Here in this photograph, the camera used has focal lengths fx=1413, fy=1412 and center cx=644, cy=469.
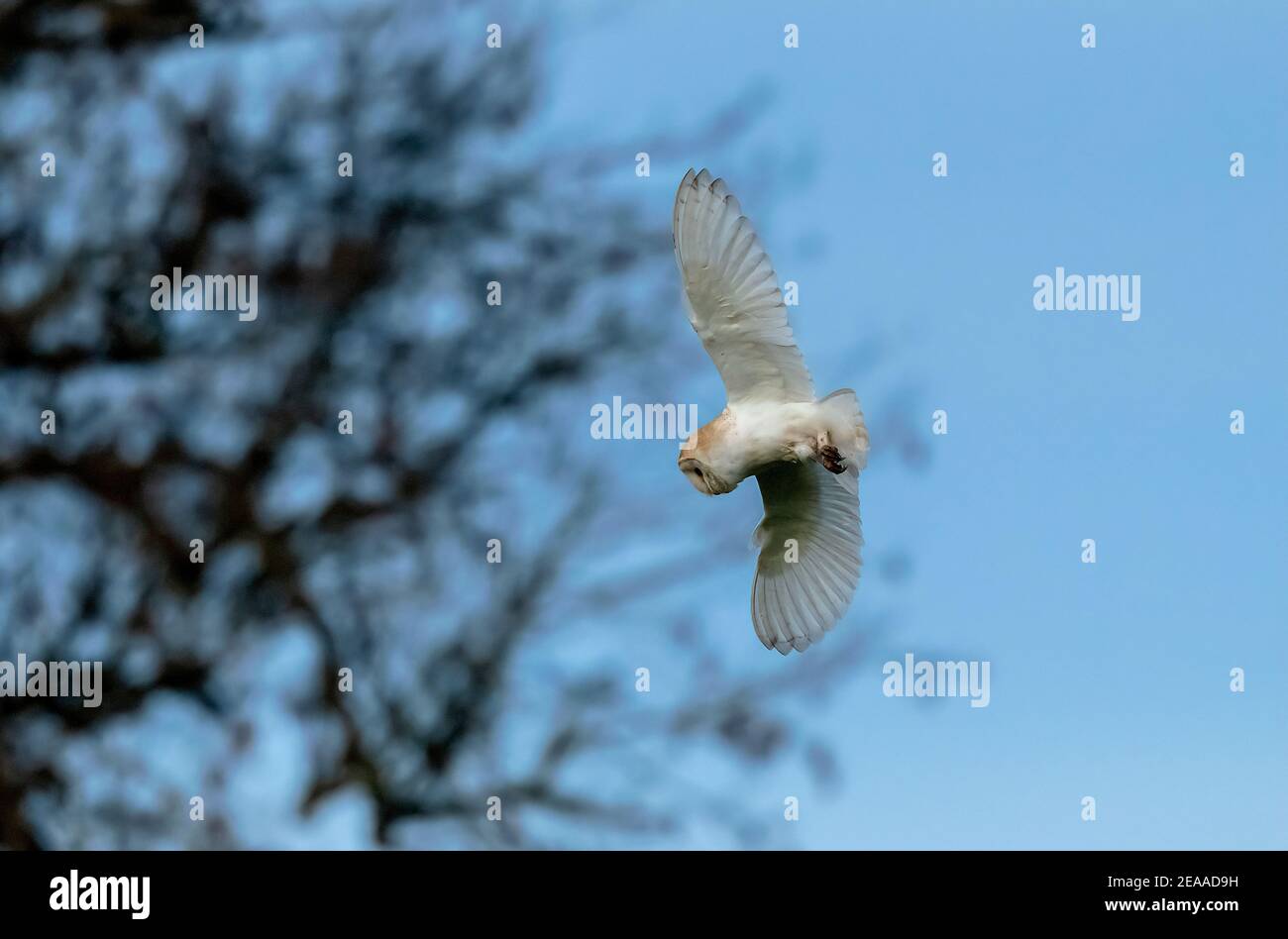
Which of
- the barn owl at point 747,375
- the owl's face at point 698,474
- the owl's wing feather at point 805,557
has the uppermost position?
the barn owl at point 747,375

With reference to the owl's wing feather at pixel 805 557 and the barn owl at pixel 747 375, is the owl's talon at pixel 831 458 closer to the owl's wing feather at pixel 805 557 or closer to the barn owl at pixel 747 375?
the barn owl at pixel 747 375

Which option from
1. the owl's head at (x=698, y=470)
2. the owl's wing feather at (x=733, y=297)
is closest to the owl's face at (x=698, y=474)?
the owl's head at (x=698, y=470)

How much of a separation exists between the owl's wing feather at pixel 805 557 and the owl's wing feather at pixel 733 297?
0.95 ft

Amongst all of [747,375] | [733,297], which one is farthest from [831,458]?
[733,297]

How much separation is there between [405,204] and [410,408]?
33.7 inches

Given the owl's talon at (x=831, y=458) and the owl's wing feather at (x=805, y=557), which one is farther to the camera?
the owl's wing feather at (x=805, y=557)

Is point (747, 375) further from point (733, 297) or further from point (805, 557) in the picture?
point (805, 557)

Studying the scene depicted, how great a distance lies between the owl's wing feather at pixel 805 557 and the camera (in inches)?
121

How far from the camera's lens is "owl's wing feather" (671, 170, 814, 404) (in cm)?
272

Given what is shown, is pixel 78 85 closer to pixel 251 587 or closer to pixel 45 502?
pixel 45 502

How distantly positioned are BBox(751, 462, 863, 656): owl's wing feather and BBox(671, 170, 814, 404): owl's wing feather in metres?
0.29

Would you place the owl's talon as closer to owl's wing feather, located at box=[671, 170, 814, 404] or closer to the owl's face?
owl's wing feather, located at box=[671, 170, 814, 404]

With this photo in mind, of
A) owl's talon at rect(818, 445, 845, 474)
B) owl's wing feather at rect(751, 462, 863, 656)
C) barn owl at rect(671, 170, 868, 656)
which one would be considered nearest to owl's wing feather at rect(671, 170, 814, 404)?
barn owl at rect(671, 170, 868, 656)

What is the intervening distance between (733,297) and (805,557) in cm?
67
